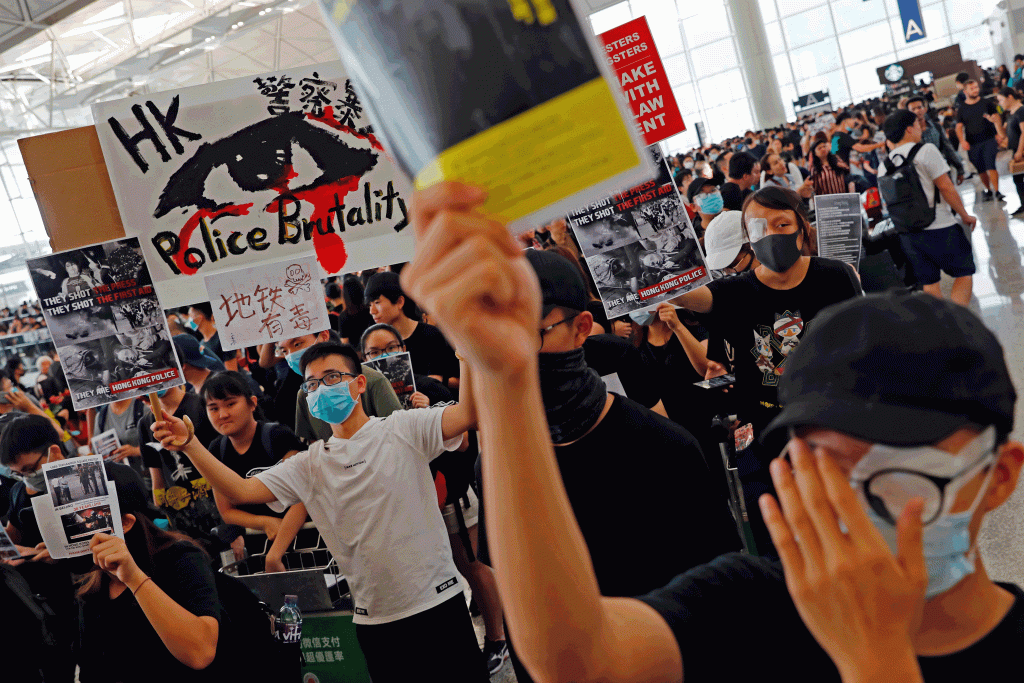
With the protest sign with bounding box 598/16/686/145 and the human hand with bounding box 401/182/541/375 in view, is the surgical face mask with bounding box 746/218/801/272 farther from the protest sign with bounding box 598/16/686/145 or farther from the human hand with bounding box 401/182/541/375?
the human hand with bounding box 401/182/541/375

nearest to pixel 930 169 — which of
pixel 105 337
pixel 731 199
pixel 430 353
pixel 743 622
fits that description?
pixel 731 199

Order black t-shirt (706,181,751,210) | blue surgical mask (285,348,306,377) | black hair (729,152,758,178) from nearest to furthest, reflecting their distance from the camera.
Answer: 1. blue surgical mask (285,348,306,377)
2. black t-shirt (706,181,751,210)
3. black hair (729,152,758,178)

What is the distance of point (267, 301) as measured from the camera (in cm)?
306

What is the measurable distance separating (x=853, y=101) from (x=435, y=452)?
27.6 meters

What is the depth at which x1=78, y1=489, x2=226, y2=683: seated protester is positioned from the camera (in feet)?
7.97

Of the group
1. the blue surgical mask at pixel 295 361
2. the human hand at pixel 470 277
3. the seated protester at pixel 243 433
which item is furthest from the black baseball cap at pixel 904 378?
the blue surgical mask at pixel 295 361

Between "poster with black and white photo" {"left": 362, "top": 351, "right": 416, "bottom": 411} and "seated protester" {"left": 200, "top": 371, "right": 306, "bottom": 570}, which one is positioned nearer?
"seated protester" {"left": 200, "top": 371, "right": 306, "bottom": 570}

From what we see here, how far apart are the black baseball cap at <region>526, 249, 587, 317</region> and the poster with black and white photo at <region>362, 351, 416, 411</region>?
1497 mm

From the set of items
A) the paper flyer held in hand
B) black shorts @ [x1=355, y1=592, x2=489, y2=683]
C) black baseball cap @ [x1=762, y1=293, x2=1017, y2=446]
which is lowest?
black shorts @ [x1=355, y1=592, x2=489, y2=683]

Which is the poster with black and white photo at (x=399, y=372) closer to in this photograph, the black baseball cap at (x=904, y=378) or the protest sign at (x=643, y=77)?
the protest sign at (x=643, y=77)

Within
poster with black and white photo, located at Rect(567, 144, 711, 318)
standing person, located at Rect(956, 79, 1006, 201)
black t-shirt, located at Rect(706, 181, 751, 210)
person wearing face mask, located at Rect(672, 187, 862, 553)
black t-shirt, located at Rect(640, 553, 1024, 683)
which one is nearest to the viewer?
black t-shirt, located at Rect(640, 553, 1024, 683)

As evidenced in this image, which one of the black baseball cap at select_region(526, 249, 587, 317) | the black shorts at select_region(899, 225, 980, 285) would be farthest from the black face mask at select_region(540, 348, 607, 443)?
the black shorts at select_region(899, 225, 980, 285)

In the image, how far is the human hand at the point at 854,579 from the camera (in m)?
0.86

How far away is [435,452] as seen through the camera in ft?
9.47
